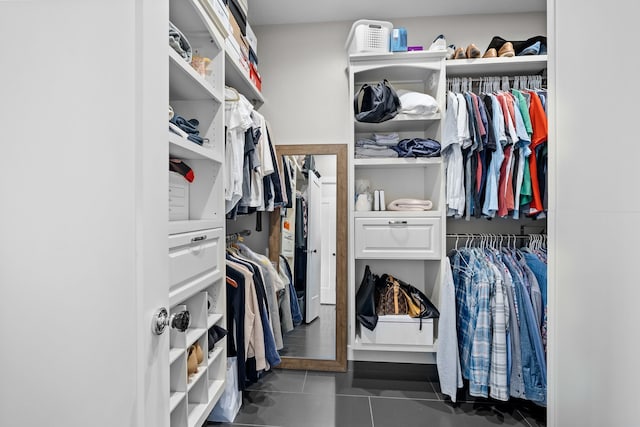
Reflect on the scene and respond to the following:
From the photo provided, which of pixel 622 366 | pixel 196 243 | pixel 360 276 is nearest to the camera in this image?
pixel 622 366

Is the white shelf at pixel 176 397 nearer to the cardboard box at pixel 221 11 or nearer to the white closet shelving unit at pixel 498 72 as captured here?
the cardboard box at pixel 221 11

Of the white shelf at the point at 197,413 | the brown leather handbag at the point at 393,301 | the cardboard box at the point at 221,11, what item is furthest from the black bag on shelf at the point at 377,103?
the white shelf at the point at 197,413

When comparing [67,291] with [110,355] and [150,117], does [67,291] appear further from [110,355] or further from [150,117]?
[150,117]

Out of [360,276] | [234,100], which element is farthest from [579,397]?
[360,276]

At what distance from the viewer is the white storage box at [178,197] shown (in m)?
1.40

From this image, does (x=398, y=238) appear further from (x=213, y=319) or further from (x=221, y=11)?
(x=221, y=11)

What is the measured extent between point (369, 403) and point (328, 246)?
3.60ft

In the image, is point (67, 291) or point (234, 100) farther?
point (234, 100)

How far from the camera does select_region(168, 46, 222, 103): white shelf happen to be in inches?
46.9

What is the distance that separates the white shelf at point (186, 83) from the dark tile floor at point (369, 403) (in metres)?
1.78

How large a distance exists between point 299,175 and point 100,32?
1971mm

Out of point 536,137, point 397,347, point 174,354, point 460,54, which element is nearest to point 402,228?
point 397,347

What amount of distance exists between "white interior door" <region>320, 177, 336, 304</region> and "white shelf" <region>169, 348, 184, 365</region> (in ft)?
4.74

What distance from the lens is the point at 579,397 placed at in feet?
2.26
